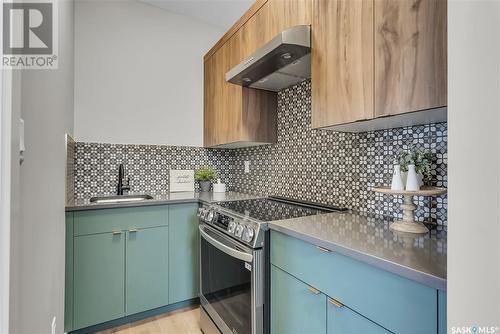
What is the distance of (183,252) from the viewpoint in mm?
2121

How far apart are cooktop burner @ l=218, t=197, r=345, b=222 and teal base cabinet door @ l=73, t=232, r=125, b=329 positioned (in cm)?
88

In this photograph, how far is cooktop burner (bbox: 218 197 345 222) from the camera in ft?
4.85

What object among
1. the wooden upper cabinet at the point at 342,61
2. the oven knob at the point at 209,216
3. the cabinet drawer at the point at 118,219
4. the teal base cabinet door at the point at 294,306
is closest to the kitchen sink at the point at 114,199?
the cabinet drawer at the point at 118,219

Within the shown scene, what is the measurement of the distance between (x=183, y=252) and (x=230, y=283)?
0.75 metres

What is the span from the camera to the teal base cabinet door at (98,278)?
1761 millimetres

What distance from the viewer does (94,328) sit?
1834mm

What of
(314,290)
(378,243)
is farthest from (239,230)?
(378,243)

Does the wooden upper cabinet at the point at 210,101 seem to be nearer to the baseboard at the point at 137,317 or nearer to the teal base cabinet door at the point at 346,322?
the baseboard at the point at 137,317

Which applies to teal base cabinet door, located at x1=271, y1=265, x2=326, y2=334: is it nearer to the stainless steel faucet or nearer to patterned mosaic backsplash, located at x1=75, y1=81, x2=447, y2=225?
patterned mosaic backsplash, located at x1=75, y1=81, x2=447, y2=225

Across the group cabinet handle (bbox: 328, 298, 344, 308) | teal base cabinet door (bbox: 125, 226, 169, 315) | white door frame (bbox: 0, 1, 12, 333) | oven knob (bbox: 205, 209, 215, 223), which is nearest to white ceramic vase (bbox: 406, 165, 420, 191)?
cabinet handle (bbox: 328, 298, 344, 308)

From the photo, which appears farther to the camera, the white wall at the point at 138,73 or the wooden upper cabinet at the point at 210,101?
the wooden upper cabinet at the point at 210,101

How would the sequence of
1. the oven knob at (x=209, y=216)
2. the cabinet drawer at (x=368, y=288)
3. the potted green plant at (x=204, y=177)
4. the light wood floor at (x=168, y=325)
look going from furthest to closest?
the potted green plant at (x=204, y=177) < the light wood floor at (x=168, y=325) < the oven knob at (x=209, y=216) < the cabinet drawer at (x=368, y=288)

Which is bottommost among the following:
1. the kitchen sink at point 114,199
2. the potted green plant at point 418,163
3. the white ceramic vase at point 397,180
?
the kitchen sink at point 114,199
